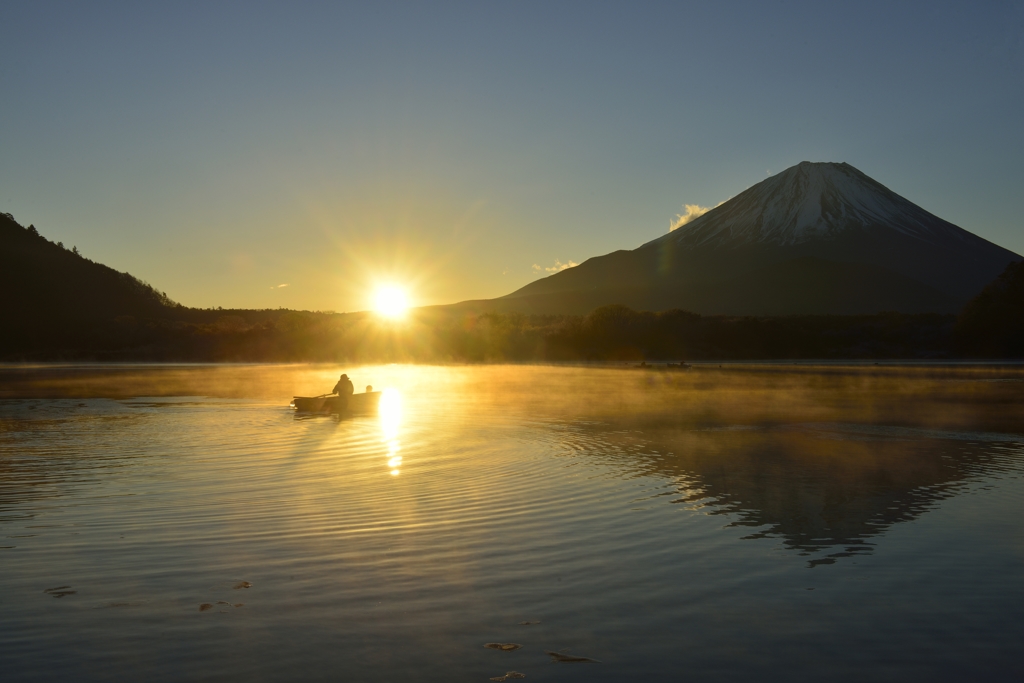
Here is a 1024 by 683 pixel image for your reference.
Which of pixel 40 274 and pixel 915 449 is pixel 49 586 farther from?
pixel 40 274

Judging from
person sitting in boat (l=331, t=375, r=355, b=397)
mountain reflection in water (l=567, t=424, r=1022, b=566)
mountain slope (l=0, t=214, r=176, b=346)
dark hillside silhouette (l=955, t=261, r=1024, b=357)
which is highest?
mountain slope (l=0, t=214, r=176, b=346)

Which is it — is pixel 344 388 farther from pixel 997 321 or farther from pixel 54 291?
pixel 54 291

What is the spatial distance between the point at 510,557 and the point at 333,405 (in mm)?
21201

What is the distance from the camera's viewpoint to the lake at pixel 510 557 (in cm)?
662

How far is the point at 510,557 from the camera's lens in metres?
9.56

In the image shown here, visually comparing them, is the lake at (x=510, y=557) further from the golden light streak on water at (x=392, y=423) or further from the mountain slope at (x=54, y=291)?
the mountain slope at (x=54, y=291)

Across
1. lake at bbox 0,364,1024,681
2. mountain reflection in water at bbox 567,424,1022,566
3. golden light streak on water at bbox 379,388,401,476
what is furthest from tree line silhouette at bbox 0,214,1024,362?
lake at bbox 0,364,1024,681

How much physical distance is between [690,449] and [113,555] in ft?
43.8

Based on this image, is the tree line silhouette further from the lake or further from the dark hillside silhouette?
the lake

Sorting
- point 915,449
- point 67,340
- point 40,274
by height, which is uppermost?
point 40,274

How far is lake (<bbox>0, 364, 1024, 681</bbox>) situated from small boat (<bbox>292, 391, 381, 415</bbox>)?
7.20 meters

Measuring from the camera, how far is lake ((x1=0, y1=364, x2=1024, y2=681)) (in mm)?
6617

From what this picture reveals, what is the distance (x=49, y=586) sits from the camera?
8.27 metres

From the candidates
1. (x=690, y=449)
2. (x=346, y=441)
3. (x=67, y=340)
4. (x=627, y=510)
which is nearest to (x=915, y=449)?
(x=690, y=449)
